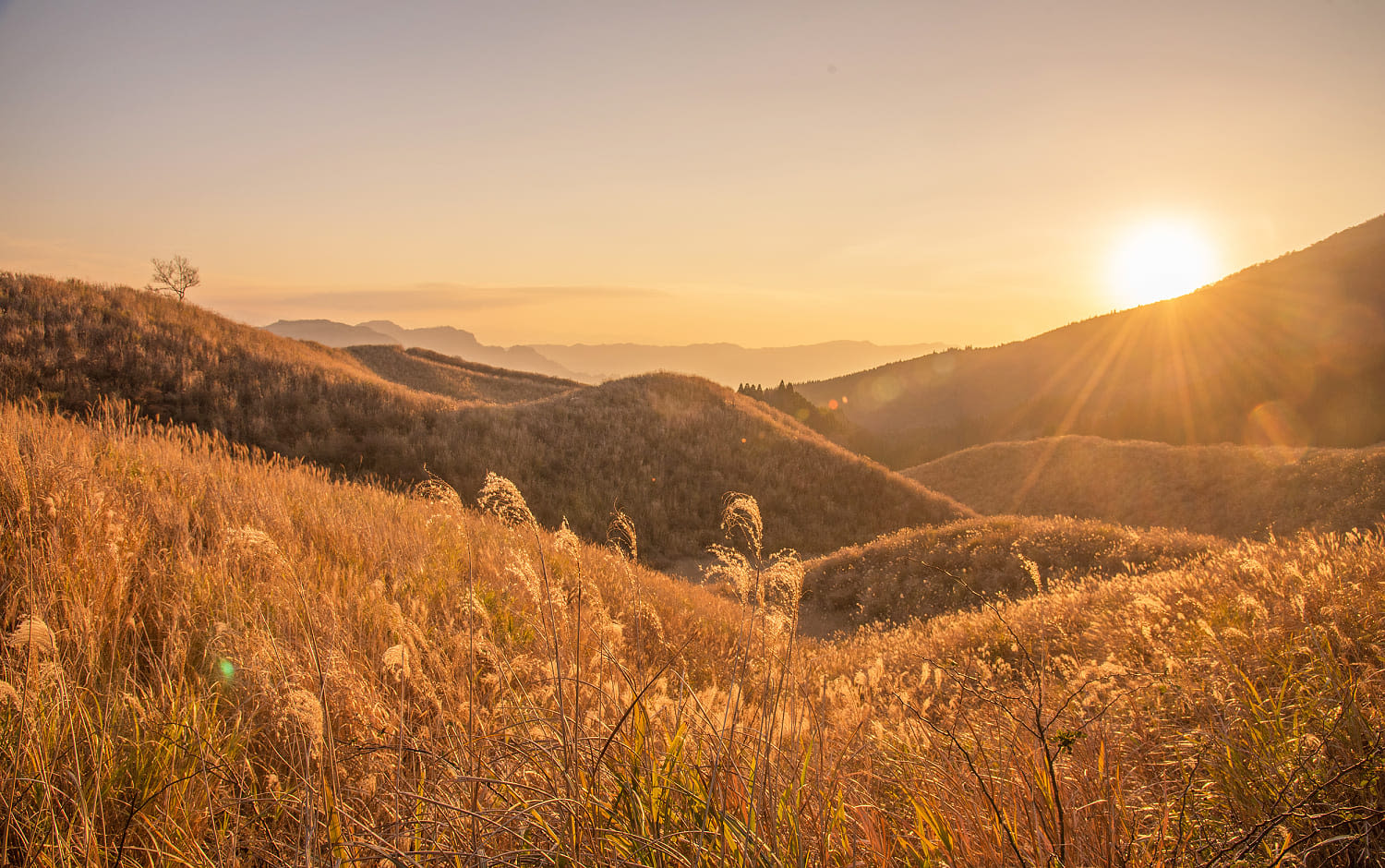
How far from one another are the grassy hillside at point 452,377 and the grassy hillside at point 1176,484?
1042 inches

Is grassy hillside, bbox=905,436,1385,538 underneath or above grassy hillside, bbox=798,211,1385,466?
underneath

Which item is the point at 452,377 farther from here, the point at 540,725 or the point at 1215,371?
the point at 1215,371

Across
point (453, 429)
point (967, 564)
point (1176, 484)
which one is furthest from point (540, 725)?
point (1176, 484)

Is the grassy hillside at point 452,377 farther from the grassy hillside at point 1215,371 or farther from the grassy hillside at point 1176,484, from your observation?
the grassy hillside at point 1215,371

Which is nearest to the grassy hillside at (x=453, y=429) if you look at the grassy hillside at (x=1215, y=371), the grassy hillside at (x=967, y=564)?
the grassy hillside at (x=967, y=564)

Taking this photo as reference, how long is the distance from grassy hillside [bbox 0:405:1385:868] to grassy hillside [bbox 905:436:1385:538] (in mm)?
16427

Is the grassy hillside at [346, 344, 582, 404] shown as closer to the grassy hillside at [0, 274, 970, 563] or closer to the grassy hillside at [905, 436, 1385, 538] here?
the grassy hillside at [0, 274, 970, 563]

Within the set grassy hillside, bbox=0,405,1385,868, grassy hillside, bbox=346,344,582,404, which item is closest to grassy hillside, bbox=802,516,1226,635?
grassy hillside, bbox=0,405,1385,868

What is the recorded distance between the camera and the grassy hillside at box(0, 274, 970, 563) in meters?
17.2

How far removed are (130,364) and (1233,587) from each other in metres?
24.3

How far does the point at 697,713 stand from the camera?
106 inches

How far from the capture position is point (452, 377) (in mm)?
44312

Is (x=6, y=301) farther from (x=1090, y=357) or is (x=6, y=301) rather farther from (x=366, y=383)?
(x=1090, y=357)

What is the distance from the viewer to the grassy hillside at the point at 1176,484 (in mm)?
17234
